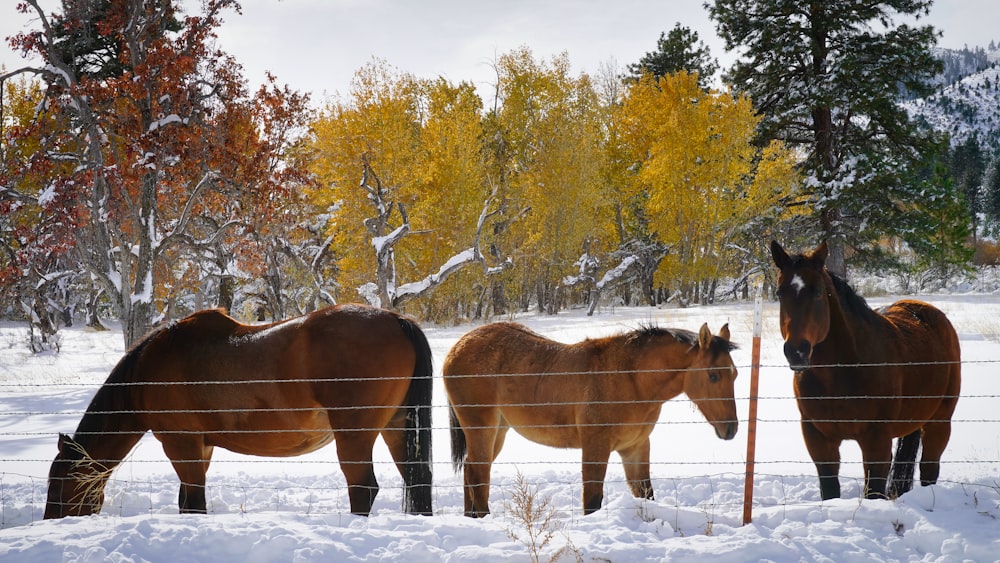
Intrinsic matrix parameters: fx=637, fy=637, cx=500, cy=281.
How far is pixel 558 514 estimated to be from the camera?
4.43 meters

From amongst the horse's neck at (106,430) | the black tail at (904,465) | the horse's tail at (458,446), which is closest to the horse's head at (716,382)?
the black tail at (904,465)

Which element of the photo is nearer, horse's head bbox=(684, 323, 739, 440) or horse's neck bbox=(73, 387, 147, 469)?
horse's head bbox=(684, 323, 739, 440)

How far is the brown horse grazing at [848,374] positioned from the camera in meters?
4.59

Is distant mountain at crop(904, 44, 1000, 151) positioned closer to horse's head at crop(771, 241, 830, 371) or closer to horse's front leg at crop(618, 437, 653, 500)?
horse's head at crop(771, 241, 830, 371)

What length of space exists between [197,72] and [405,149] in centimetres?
903

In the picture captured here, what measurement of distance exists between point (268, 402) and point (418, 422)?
1.19m

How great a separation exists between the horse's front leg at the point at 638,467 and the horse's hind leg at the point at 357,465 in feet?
6.44

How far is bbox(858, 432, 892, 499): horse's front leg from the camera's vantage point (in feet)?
14.9

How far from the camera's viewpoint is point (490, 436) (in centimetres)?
526

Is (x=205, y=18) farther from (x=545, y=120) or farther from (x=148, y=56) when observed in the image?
(x=545, y=120)

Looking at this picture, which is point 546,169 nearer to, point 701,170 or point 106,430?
point 701,170

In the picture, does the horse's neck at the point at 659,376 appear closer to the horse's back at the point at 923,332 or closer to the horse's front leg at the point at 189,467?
the horse's back at the point at 923,332

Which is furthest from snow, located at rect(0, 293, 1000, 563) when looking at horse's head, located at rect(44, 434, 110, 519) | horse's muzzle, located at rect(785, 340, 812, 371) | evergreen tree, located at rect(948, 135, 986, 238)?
evergreen tree, located at rect(948, 135, 986, 238)

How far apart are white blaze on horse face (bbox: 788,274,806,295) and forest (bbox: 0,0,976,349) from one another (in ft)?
34.6
